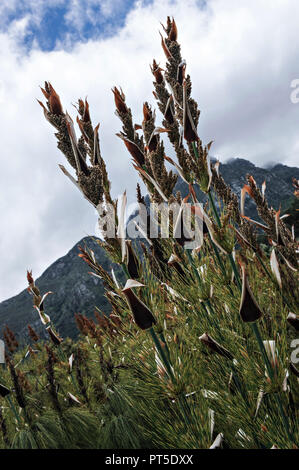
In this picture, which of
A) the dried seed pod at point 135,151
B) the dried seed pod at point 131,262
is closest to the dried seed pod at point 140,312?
the dried seed pod at point 131,262

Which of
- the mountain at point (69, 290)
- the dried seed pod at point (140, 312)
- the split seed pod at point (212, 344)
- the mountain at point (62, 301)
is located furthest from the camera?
the mountain at point (62, 301)

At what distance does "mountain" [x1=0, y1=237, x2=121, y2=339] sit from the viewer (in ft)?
266

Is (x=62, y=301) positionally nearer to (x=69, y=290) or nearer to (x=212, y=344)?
(x=69, y=290)

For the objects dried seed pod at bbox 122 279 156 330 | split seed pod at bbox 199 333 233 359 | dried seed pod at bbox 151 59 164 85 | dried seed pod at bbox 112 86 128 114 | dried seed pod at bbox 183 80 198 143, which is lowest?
split seed pod at bbox 199 333 233 359

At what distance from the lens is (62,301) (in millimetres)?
98938

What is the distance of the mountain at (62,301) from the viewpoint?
266 feet

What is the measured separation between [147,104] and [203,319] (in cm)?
160

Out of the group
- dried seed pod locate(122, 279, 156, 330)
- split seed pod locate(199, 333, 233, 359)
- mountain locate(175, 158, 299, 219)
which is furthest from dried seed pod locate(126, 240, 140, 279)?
mountain locate(175, 158, 299, 219)

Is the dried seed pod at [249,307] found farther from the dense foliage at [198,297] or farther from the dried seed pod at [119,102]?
the dried seed pod at [119,102]

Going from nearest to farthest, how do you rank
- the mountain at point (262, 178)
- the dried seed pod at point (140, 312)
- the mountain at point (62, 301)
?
the dried seed pod at point (140, 312)
the mountain at point (62, 301)
the mountain at point (262, 178)

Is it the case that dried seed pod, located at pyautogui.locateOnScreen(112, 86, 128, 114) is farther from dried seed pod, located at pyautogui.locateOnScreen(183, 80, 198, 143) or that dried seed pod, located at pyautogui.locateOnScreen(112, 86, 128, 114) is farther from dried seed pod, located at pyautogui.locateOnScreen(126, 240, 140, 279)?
dried seed pod, located at pyautogui.locateOnScreen(126, 240, 140, 279)

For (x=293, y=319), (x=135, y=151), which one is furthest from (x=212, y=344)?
(x=135, y=151)

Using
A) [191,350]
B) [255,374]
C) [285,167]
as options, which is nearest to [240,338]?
[255,374]

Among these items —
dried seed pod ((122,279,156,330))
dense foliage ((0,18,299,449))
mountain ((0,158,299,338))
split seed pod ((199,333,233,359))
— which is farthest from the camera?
mountain ((0,158,299,338))
